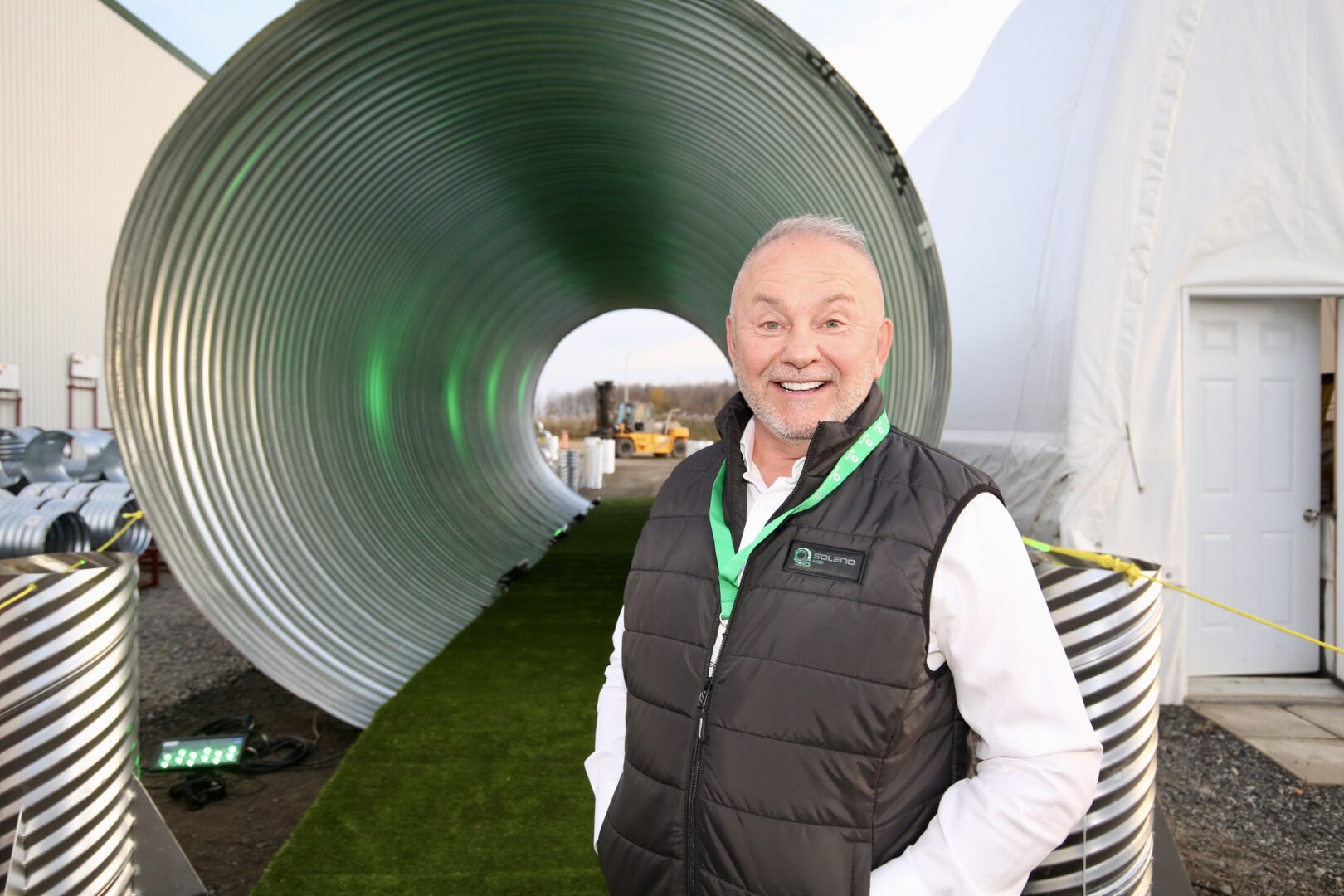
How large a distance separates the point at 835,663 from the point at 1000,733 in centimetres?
24

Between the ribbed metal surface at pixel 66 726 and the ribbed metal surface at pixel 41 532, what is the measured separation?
5.31 metres

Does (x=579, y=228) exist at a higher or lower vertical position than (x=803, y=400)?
higher

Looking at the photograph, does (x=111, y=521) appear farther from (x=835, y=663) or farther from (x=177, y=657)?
(x=835, y=663)

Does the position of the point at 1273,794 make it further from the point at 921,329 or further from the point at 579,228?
the point at 579,228

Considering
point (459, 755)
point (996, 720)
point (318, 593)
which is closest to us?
point (996, 720)

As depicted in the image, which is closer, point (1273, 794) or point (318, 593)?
point (1273, 794)

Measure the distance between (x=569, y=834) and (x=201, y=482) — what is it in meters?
2.43

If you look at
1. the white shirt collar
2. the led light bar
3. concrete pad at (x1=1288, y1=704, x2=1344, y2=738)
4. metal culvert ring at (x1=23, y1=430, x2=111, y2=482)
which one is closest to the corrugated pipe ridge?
metal culvert ring at (x1=23, y1=430, x2=111, y2=482)

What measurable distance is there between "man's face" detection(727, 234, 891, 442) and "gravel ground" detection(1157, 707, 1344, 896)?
9.67 ft

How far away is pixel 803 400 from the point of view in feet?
4.52

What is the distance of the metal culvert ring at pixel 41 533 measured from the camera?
6.89m

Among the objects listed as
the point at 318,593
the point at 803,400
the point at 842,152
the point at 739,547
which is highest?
the point at 842,152

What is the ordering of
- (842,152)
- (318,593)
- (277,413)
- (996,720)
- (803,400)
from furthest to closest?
(277,413), (318,593), (842,152), (803,400), (996,720)

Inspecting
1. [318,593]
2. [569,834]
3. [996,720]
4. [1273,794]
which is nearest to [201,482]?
[318,593]
